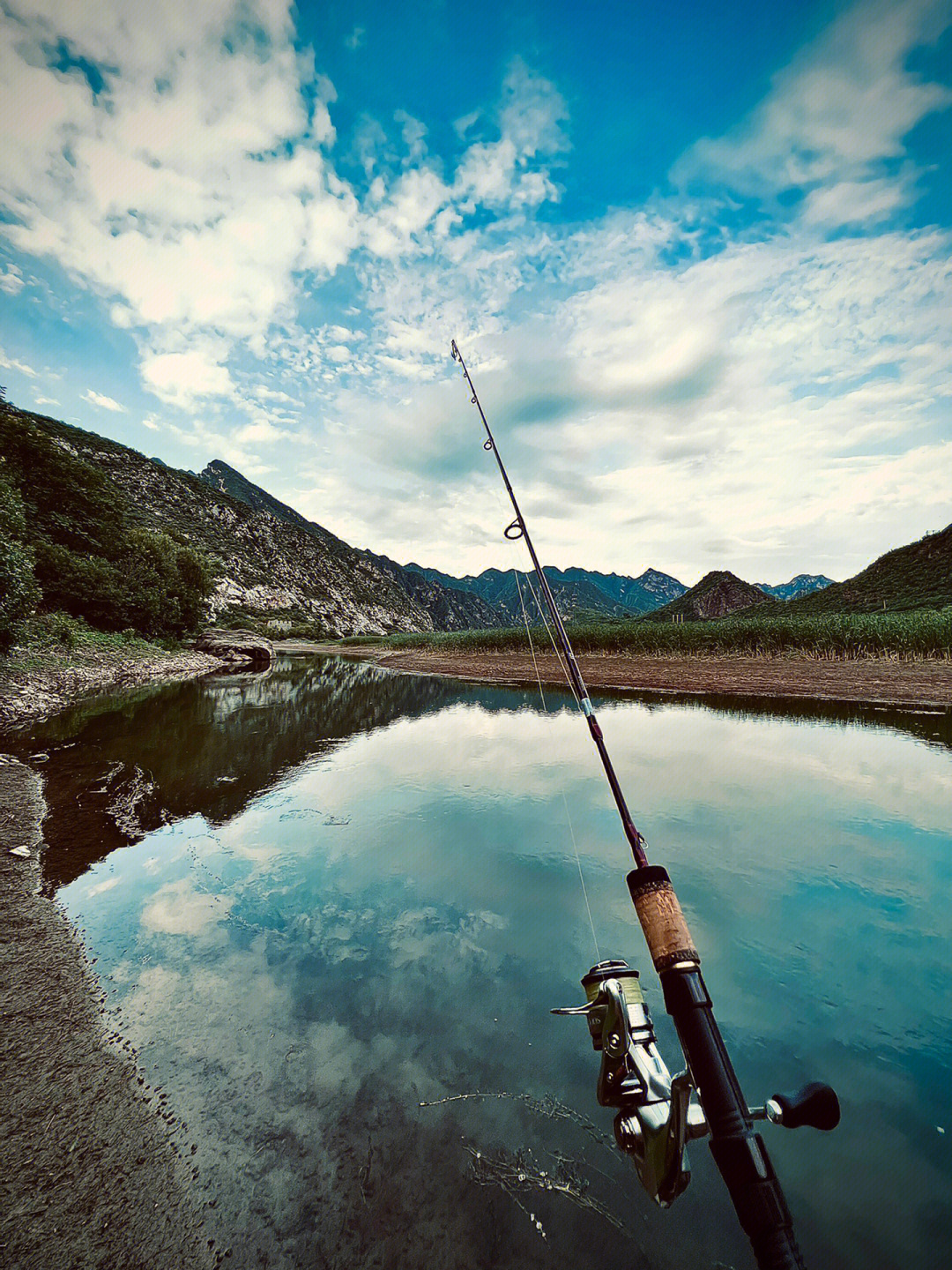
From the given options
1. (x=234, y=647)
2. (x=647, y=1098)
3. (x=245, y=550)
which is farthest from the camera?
(x=245, y=550)

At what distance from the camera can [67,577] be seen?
92.7 ft

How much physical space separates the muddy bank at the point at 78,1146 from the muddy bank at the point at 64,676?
43.1 ft

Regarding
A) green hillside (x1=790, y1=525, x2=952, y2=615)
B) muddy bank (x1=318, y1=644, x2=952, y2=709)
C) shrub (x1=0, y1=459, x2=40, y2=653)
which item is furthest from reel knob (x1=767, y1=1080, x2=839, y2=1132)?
green hillside (x1=790, y1=525, x2=952, y2=615)

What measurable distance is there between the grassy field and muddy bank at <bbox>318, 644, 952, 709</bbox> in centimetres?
84

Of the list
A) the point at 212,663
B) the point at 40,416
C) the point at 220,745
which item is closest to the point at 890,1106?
the point at 220,745

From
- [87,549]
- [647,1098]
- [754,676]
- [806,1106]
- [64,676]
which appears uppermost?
[87,549]

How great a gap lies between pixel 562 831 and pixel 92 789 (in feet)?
28.8

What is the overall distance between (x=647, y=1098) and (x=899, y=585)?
104644 millimetres

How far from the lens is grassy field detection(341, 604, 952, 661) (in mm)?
25750

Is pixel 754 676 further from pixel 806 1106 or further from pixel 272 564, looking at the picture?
pixel 272 564

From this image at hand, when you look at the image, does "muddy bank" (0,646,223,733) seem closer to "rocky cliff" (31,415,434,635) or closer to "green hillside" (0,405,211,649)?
"green hillside" (0,405,211,649)

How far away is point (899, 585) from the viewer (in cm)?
8044

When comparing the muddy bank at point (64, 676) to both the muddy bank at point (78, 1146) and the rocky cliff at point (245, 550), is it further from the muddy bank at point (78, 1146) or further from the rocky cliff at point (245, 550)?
the rocky cliff at point (245, 550)

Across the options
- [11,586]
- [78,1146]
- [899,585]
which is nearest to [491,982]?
[78,1146]
